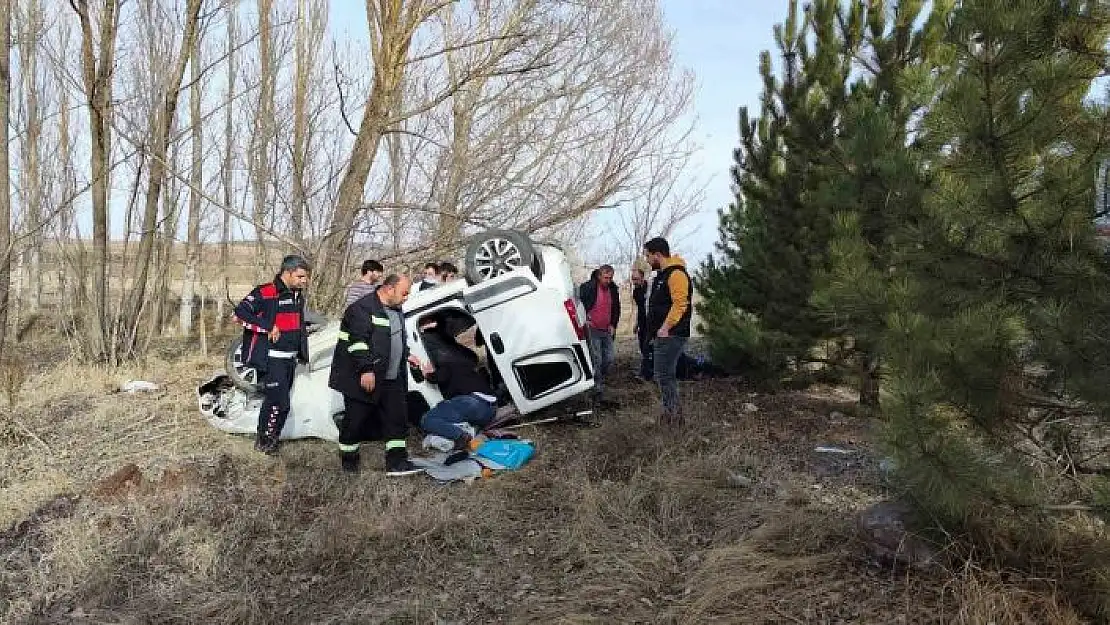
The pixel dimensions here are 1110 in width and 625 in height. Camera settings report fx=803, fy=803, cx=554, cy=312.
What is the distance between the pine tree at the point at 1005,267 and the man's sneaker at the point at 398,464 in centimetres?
364

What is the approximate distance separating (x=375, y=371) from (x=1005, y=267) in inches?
161

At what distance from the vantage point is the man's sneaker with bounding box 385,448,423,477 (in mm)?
5898

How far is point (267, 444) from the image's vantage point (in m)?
6.53

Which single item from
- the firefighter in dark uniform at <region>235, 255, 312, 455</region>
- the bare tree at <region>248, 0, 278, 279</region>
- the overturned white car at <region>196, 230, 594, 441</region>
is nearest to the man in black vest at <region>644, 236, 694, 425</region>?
the overturned white car at <region>196, 230, 594, 441</region>

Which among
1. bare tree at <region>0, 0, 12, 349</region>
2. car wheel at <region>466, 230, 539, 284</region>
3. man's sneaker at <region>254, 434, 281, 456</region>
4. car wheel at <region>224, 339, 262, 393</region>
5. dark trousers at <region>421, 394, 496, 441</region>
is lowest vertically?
man's sneaker at <region>254, 434, 281, 456</region>

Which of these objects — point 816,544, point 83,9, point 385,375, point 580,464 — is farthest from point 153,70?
point 816,544

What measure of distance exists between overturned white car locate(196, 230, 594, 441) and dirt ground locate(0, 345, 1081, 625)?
0.34 m

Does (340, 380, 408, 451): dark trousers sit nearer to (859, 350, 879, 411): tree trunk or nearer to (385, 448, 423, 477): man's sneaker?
(385, 448, 423, 477): man's sneaker

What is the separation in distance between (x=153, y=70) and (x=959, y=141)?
1243 centimetres

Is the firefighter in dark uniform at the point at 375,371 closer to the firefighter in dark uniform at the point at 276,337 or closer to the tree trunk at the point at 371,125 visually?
the firefighter in dark uniform at the point at 276,337

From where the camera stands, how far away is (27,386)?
1014 cm

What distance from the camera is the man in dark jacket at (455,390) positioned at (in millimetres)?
6328

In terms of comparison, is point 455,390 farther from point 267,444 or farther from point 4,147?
point 4,147

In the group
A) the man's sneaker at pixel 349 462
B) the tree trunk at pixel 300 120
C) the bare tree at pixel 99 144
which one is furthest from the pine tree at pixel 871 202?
the bare tree at pixel 99 144
